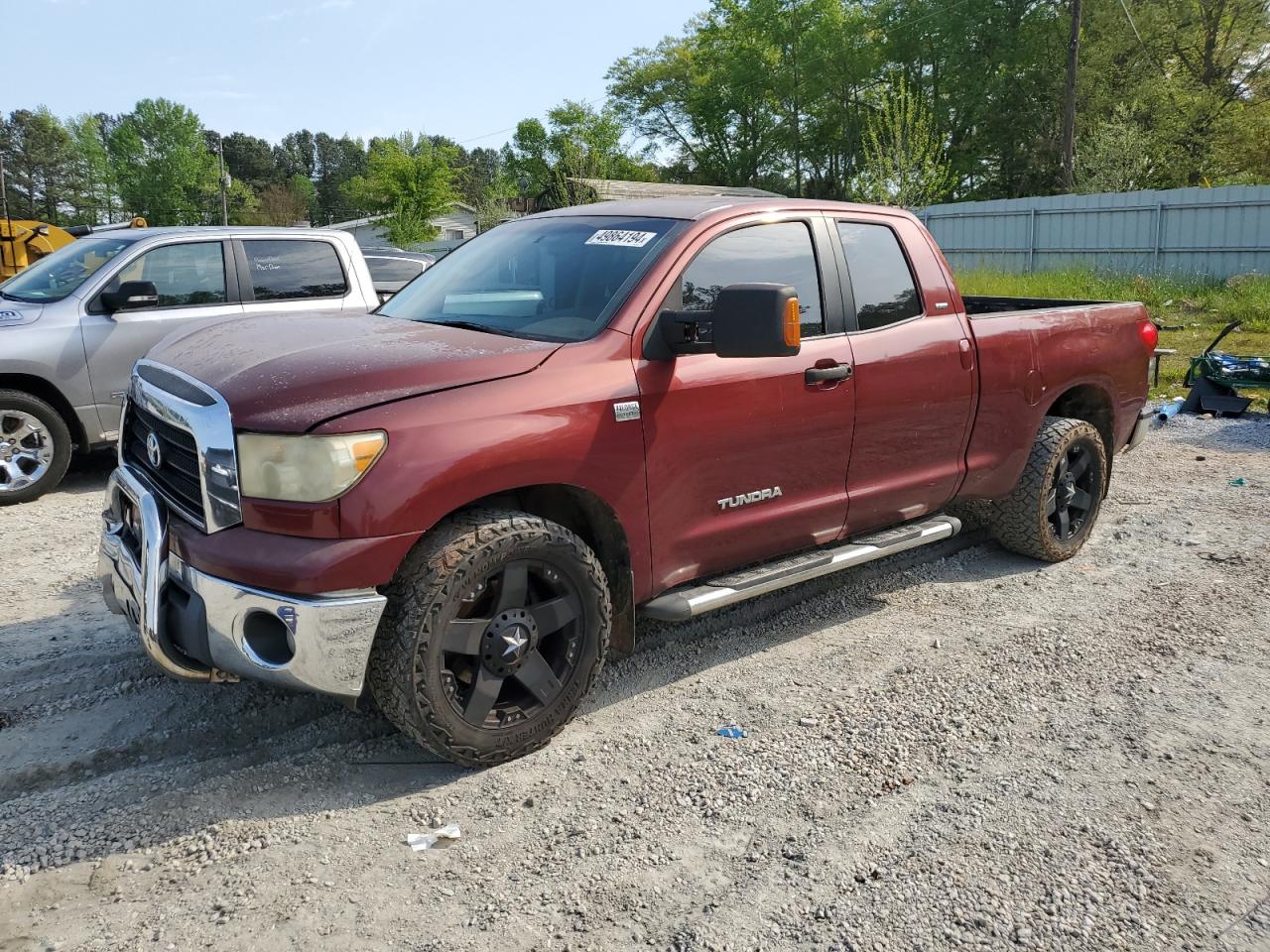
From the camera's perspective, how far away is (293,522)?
3.03 meters

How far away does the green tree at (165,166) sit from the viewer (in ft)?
314

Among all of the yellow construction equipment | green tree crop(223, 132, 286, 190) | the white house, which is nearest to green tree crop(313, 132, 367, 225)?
green tree crop(223, 132, 286, 190)

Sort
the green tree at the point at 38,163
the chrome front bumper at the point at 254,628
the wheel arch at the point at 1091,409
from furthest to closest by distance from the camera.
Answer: the green tree at the point at 38,163 → the wheel arch at the point at 1091,409 → the chrome front bumper at the point at 254,628

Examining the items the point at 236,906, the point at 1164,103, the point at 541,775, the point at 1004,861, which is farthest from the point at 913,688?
the point at 1164,103

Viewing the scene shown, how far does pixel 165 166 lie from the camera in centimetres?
9644

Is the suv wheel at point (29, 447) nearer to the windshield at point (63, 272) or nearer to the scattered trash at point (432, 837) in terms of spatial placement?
the windshield at point (63, 272)

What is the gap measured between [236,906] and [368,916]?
37 cm

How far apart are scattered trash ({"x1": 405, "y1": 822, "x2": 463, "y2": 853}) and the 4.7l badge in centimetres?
155

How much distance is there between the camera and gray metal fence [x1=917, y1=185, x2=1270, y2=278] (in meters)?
20.7

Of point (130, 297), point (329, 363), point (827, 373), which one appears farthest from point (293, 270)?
point (827, 373)

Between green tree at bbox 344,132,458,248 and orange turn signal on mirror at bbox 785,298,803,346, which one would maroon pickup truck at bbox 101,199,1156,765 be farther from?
green tree at bbox 344,132,458,248

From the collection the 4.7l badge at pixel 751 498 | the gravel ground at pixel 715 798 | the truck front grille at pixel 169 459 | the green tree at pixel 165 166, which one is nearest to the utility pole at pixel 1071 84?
the gravel ground at pixel 715 798

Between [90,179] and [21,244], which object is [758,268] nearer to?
[21,244]

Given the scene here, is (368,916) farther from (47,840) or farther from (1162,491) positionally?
(1162,491)
